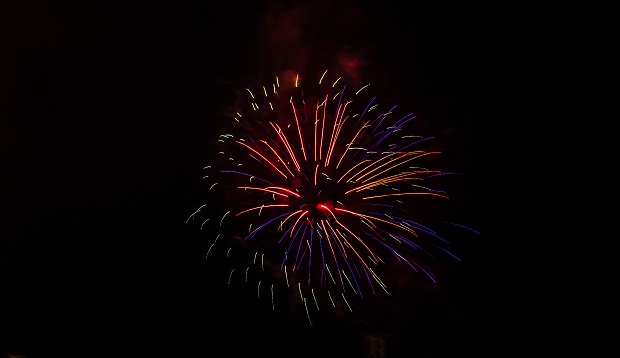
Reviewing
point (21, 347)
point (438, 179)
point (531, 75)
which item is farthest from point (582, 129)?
point (21, 347)

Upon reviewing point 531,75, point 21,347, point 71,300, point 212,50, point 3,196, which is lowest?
point 21,347

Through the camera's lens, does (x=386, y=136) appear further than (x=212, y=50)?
No

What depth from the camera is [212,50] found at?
602cm

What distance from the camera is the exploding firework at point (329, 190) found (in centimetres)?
506

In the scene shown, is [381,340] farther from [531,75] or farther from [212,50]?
[212,50]

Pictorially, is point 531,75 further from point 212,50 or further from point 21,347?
point 21,347

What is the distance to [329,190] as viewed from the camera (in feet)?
16.0

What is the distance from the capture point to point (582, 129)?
5387mm

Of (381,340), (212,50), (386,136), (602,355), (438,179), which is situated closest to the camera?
(381,340)

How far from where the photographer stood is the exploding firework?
16.6 feet

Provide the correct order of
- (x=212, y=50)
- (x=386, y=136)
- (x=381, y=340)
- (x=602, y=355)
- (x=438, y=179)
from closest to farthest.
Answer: (x=381, y=340), (x=602, y=355), (x=386, y=136), (x=438, y=179), (x=212, y=50)

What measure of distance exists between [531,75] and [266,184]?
332 cm

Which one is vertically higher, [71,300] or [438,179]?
[438,179]

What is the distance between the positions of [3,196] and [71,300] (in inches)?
63.7
